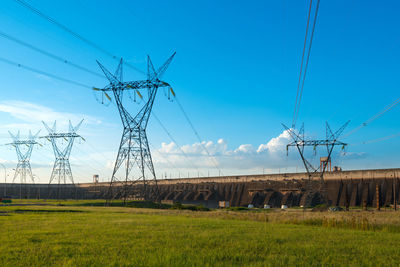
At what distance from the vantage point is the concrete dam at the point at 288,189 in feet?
211

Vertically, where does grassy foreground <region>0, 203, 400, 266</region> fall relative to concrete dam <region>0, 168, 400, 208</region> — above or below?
above

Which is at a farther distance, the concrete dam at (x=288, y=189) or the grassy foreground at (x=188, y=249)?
the concrete dam at (x=288, y=189)

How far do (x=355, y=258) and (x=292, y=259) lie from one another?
2118mm

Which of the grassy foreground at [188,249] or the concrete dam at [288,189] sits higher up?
the grassy foreground at [188,249]

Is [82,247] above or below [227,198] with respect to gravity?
above

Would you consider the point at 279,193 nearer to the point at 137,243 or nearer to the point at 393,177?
the point at 393,177

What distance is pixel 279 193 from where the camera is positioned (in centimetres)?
7794

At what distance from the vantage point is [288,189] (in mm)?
76250

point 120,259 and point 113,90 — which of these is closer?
point 120,259

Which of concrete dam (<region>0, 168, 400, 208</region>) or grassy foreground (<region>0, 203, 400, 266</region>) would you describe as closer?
grassy foreground (<region>0, 203, 400, 266</region>)

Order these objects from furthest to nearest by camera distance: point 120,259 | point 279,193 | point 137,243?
point 279,193 → point 137,243 → point 120,259

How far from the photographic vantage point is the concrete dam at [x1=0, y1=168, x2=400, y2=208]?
6419 cm

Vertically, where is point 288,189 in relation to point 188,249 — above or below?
below

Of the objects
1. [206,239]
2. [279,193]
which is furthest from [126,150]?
[279,193]
